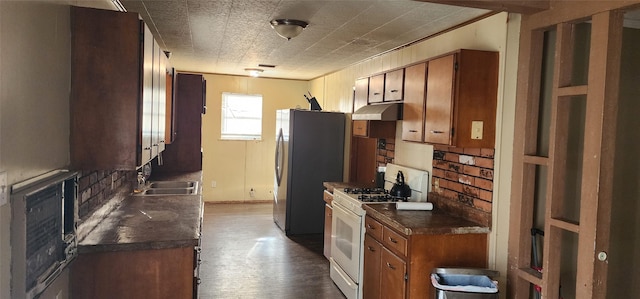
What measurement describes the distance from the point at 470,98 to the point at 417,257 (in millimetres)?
1091

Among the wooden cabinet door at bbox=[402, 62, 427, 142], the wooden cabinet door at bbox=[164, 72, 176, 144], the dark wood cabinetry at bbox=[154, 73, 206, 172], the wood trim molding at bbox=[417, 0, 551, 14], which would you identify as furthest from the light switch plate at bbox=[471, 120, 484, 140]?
the dark wood cabinetry at bbox=[154, 73, 206, 172]

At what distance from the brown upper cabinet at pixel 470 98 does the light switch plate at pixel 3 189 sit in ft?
7.77

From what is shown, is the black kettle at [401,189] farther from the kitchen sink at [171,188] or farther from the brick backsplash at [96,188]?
the brick backsplash at [96,188]

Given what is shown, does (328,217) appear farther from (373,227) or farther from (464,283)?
(464,283)

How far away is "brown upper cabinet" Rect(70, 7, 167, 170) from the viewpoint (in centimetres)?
212

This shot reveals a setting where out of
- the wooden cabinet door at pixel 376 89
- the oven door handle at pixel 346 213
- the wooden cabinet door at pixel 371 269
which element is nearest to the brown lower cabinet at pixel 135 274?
the wooden cabinet door at pixel 371 269

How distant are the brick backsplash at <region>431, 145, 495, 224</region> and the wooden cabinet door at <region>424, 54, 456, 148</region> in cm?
29

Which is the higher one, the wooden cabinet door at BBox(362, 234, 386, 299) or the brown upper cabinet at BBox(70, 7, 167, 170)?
the brown upper cabinet at BBox(70, 7, 167, 170)

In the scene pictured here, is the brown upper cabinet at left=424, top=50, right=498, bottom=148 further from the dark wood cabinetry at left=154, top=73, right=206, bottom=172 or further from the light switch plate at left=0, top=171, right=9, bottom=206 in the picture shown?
the dark wood cabinetry at left=154, top=73, right=206, bottom=172

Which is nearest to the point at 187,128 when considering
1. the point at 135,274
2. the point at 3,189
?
the point at 135,274

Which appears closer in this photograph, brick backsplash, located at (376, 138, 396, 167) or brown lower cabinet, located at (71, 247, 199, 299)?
brown lower cabinet, located at (71, 247, 199, 299)

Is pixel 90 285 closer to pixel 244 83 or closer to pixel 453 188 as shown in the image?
pixel 453 188

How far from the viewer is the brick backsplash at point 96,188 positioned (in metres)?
2.38

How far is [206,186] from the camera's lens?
24.6 ft
